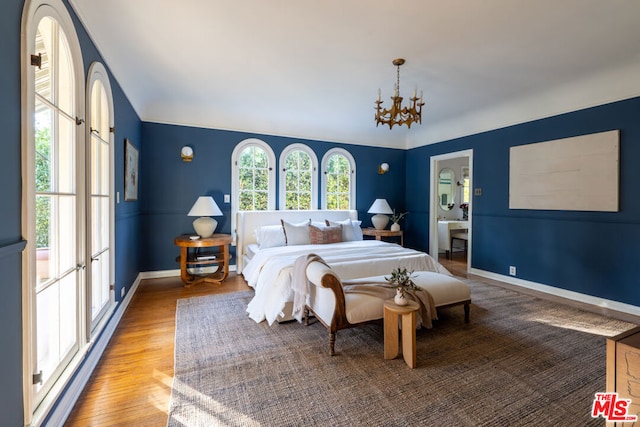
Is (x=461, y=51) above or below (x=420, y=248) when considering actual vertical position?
above

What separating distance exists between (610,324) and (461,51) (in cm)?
308

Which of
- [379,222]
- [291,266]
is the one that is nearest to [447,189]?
[379,222]

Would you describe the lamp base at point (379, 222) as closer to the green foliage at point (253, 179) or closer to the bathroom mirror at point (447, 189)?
the green foliage at point (253, 179)

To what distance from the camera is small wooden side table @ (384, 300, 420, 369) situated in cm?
212

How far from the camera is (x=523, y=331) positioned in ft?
8.95

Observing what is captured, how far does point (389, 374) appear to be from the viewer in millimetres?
2055

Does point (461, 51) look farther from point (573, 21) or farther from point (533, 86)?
point (533, 86)

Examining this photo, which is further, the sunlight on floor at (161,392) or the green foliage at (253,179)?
the green foliage at (253,179)

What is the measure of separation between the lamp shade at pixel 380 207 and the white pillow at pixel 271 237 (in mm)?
2176

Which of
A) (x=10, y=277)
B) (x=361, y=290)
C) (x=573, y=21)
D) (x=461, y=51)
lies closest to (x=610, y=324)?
(x=361, y=290)

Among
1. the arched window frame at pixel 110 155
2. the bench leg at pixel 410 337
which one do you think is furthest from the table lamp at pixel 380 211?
the arched window frame at pixel 110 155

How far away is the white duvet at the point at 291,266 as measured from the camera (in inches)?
115

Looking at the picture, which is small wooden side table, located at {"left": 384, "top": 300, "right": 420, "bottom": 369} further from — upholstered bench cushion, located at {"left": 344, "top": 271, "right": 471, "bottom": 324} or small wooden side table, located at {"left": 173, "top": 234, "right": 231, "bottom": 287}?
small wooden side table, located at {"left": 173, "top": 234, "right": 231, "bottom": 287}

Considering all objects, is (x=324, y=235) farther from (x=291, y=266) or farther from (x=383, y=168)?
(x=383, y=168)
